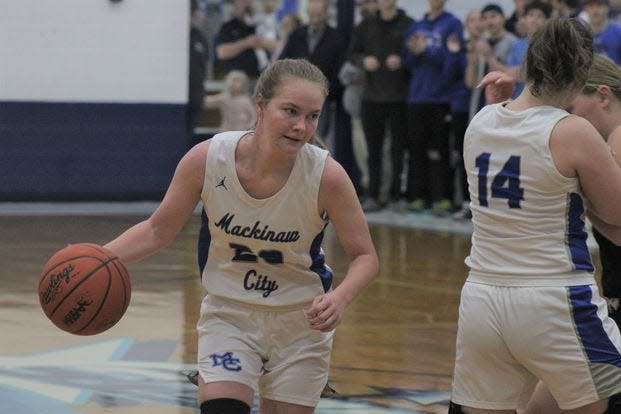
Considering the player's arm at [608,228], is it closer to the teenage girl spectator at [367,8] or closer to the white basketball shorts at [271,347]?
the white basketball shorts at [271,347]

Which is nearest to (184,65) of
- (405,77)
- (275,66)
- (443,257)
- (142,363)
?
(405,77)

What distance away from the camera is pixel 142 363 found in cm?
619

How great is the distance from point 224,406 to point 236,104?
30.1 ft

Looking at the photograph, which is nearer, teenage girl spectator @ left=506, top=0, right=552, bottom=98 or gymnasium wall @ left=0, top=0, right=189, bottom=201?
teenage girl spectator @ left=506, top=0, right=552, bottom=98

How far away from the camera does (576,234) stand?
3666mm

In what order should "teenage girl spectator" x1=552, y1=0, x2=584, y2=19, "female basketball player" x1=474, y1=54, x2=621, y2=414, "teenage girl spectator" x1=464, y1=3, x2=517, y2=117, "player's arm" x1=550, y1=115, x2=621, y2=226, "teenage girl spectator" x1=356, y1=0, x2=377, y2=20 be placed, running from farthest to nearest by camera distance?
"teenage girl spectator" x1=356, y1=0, x2=377, y2=20 < "teenage girl spectator" x1=464, y1=3, x2=517, y2=117 < "teenage girl spectator" x1=552, y1=0, x2=584, y2=19 < "female basketball player" x1=474, y1=54, x2=621, y2=414 < "player's arm" x1=550, y1=115, x2=621, y2=226

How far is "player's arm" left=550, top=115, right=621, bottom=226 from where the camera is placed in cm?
351

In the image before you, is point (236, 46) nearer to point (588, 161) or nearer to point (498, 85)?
point (498, 85)

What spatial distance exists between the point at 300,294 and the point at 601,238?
3.40 feet

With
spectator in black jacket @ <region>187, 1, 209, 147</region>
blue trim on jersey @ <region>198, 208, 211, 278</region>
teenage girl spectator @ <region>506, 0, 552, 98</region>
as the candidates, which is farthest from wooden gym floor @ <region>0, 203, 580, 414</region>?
spectator in black jacket @ <region>187, 1, 209, 147</region>

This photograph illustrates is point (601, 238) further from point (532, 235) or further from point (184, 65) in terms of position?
point (184, 65)

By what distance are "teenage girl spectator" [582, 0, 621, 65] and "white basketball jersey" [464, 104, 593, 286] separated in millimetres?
6984

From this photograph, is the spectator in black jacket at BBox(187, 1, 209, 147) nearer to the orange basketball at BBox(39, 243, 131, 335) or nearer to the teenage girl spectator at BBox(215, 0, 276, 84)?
the teenage girl spectator at BBox(215, 0, 276, 84)

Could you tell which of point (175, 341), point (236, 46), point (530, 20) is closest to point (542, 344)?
point (175, 341)
